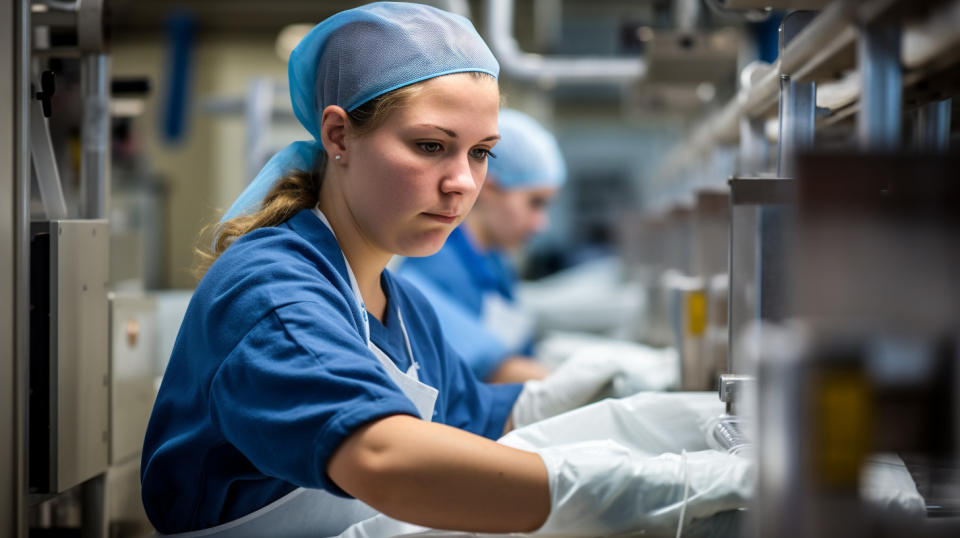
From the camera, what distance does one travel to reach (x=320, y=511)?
3.19ft

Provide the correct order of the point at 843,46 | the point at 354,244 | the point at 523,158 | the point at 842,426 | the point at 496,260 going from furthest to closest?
the point at 496,260 < the point at 523,158 < the point at 354,244 < the point at 843,46 < the point at 842,426

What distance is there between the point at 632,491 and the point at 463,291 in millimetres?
1593

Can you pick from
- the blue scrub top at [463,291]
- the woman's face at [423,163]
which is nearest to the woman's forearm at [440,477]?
the woman's face at [423,163]

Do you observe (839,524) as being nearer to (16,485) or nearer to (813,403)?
(813,403)

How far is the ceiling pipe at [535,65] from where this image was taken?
2646 millimetres

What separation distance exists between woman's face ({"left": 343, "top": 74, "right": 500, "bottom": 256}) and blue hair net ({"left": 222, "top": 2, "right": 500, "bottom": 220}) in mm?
26

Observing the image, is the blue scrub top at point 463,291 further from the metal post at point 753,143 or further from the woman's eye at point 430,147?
the woman's eye at point 430,147

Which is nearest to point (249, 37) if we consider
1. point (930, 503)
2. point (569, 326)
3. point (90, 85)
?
point (569, 326)

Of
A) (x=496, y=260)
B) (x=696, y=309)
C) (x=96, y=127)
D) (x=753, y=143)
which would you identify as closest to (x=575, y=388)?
(x=696, y=309)

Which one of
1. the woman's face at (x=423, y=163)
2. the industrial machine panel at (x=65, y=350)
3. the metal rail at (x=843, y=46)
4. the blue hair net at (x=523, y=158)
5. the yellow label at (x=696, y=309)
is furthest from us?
the blue hair net at (x=523, y=158)

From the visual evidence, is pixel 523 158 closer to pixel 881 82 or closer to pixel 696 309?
pixel 696 309

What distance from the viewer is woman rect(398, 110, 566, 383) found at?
215 cm

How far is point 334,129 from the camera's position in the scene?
39.9 inches

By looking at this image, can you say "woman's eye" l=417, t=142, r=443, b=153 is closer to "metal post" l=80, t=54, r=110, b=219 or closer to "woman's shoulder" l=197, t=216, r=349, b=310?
"woman's shoulder" l=197, t=216, r=349, b=310
